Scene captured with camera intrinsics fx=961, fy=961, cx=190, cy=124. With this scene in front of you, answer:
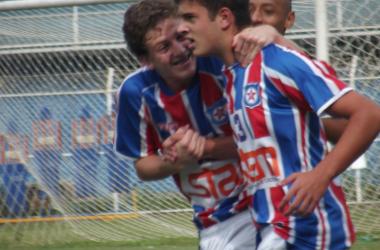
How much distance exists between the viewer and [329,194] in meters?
3.06

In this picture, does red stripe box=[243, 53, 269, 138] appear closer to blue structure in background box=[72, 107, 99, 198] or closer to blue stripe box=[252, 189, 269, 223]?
blue stripe box=[252, 189, 269, 223]

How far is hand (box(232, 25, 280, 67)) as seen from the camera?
306 centimetres

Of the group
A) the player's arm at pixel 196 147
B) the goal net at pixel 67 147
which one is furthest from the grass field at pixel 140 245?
the player's arm at pixel 196 147

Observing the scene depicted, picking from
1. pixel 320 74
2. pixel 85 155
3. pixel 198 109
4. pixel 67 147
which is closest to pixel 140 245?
pixel 85 155

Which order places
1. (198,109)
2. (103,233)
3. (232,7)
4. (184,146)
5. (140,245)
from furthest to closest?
1. (103,233)
2. (140,245)
3. (198,109)
4. (184,146)
5. (232,7)

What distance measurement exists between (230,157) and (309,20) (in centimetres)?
391

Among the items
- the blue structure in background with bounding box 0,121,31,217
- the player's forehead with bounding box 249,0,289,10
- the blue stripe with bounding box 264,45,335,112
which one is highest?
the player's forehead with bounding box 249,0,289,10

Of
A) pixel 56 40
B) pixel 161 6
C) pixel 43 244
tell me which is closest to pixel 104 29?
pixel 56 40

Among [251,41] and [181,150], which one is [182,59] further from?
[251,41]

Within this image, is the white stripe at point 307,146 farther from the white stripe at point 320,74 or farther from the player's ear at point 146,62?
the player's ear at point 146,62

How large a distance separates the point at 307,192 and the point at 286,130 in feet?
0.85

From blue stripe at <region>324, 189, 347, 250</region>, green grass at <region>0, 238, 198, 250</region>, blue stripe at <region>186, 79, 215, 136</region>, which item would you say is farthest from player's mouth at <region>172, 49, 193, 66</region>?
green grass at <region>0, 238, 198, 250</region>

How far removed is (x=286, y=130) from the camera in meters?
3.01

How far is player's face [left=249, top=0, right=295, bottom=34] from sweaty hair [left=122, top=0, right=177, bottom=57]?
30cm
